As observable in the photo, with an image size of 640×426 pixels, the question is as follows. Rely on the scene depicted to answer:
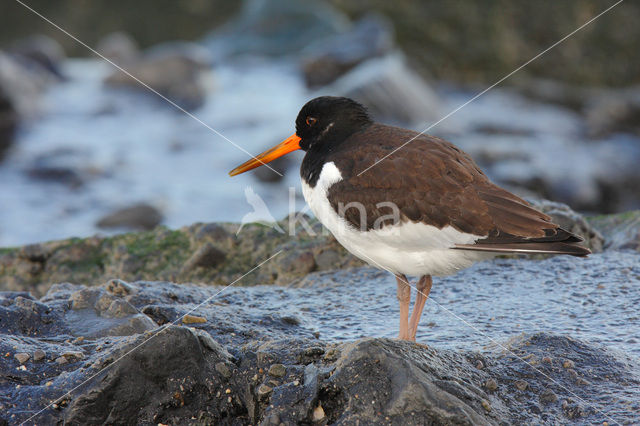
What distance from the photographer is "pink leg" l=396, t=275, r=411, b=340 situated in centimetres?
371

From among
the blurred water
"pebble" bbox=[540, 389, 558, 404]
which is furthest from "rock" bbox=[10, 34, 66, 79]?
"pebble" bbox=[540, 389, 558, 404]

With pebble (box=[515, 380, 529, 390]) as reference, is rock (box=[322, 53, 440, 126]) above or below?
above

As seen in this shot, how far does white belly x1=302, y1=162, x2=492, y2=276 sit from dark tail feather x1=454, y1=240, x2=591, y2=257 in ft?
0.17

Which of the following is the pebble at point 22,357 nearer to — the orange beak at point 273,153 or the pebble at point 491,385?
the orange beak at point 273,153

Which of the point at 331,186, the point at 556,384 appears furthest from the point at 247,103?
the point at 556,384

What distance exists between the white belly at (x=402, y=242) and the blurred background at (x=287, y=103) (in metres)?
5.84

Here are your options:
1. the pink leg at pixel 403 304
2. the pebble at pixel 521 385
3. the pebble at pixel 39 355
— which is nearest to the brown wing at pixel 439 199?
the pink leg at pixel 403 304

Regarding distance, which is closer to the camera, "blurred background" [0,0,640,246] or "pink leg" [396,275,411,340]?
"pink leg" [396,275,411,340]

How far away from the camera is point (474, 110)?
13.4 m

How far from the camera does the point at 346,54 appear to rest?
561 inches

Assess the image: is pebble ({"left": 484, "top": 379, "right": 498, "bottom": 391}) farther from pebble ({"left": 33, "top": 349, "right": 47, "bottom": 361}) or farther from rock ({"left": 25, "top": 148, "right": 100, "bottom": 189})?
rock ({"left": 25, "top": 148, "right": 100, "bottom": 189})

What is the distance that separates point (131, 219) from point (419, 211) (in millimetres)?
6663

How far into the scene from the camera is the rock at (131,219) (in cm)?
935

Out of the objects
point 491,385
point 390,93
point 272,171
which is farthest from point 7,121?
point 491,385
